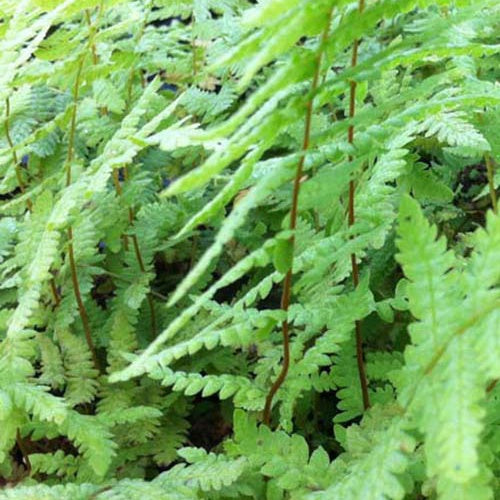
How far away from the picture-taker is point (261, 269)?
1481mm

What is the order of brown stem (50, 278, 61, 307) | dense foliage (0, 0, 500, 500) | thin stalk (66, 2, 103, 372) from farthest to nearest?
brown stem (50, 278, 61, 307) → thin stalk (66, 2, 103, 372) → dense foliage (0, 0, 500, 500)

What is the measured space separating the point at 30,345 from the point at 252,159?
532 millimetres

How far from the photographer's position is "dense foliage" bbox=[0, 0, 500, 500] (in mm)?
738

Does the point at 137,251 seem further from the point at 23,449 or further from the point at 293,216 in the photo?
the point at 293,216

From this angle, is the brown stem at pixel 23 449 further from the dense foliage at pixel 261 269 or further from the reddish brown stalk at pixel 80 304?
the reddish brown stalk at pixel 80 304

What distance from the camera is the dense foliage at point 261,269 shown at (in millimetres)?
738

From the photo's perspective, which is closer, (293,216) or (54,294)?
(293,216)

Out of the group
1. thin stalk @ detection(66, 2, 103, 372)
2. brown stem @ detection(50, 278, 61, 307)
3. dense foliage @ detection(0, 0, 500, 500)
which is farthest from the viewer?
brown stem @ detection(50, 278, 61, 307)

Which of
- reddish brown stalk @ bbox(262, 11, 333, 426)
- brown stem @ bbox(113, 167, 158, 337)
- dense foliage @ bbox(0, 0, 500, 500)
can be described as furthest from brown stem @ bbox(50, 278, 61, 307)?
reddish brown stalk @ bbox(262, 11, 333, 426)

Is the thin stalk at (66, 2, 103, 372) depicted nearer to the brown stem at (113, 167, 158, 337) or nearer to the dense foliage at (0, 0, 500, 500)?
the dense foliage at (0, 0, 500, 500)

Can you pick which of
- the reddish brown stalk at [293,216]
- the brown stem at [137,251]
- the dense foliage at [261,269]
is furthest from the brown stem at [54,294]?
the reddish brown stalk at [293,216]

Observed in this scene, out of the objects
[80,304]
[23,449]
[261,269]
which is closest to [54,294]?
[80,304]

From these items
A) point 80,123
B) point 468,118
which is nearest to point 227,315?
point 468,118

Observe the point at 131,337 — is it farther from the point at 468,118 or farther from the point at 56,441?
A: the point at 468,118
